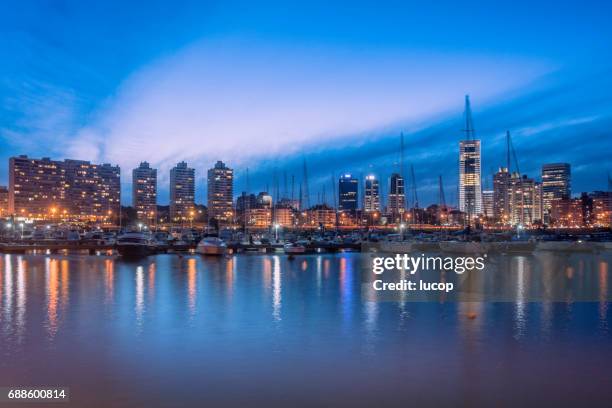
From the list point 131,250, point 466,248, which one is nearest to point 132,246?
point 131,250

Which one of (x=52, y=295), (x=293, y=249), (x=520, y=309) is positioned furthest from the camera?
(x=293, y=249)

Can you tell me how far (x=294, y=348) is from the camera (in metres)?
14.5

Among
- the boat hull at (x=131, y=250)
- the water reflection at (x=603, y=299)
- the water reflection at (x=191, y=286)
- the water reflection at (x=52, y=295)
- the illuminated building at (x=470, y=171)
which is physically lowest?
the water reflection at (x=603, y=299)

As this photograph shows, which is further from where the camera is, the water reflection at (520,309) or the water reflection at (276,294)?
the water reflection at (276,294)

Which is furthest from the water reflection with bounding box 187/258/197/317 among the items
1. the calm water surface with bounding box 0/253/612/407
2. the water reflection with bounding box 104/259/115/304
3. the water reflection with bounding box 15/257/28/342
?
the water reflection with bounding box 15/257/28/342

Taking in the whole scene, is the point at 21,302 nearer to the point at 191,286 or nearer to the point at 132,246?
the point at 191,286

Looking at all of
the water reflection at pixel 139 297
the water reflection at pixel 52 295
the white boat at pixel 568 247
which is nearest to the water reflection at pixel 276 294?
the water reflection at pixel 139 297

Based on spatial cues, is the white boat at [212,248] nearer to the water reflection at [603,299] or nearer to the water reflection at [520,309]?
the water reflection at [520,309]

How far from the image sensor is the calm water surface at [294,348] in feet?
35.7

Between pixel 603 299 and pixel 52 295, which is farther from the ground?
pixel 52 295

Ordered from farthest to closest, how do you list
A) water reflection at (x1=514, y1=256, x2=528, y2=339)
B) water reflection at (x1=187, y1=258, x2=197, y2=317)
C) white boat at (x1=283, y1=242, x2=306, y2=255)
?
white boat at (x1=283, y1=242, x2=306, y2=255), water reflection at (x1=187, y1=258, x2=197, y2=317), water reflection at (x1=514, y1=256, x2=528, y2=339)

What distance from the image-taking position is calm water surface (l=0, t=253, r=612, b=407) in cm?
1089

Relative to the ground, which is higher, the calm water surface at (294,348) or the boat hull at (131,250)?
the boat hull at (131,250)

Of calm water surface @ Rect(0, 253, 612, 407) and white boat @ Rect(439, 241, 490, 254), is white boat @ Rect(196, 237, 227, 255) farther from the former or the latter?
calm water surface @ Rect(0, 253, 612, 407)
